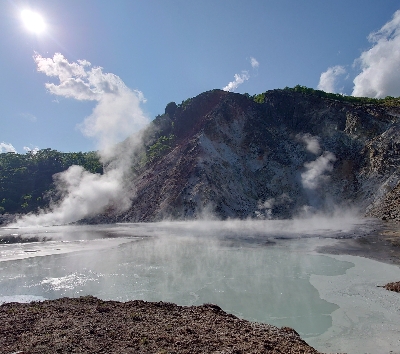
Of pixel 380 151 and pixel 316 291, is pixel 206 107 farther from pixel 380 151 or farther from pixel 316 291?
pixel 316 291

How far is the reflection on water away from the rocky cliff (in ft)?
79.7

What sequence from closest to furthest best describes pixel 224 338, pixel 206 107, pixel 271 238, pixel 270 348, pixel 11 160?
pixel 270 348 → pixel 224 338 → pixel 271 238 → pixel 206 107 → pixel 11 160

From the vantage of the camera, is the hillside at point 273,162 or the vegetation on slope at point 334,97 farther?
the vegetation on slope at point 334,97

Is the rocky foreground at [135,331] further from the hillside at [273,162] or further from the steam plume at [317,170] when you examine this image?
the steam plume at [317,170]

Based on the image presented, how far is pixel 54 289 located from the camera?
49.1 ft

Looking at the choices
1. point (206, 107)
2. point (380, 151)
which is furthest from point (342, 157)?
point (206, 107)

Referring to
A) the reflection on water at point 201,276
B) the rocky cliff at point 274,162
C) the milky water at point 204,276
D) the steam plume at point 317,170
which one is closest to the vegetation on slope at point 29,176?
the rocky cliff at point 274,162

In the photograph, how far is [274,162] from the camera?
58875 mm

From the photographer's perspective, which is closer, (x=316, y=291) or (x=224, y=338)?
(x=224, y=338)

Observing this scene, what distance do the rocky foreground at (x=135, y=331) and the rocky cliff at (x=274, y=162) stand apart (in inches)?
1459

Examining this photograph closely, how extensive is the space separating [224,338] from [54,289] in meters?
10.2

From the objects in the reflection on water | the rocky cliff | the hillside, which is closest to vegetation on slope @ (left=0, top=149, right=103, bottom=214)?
the hillside

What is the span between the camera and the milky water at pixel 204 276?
11.6m

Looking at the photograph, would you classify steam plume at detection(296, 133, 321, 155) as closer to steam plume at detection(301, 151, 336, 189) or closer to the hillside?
the hillside
